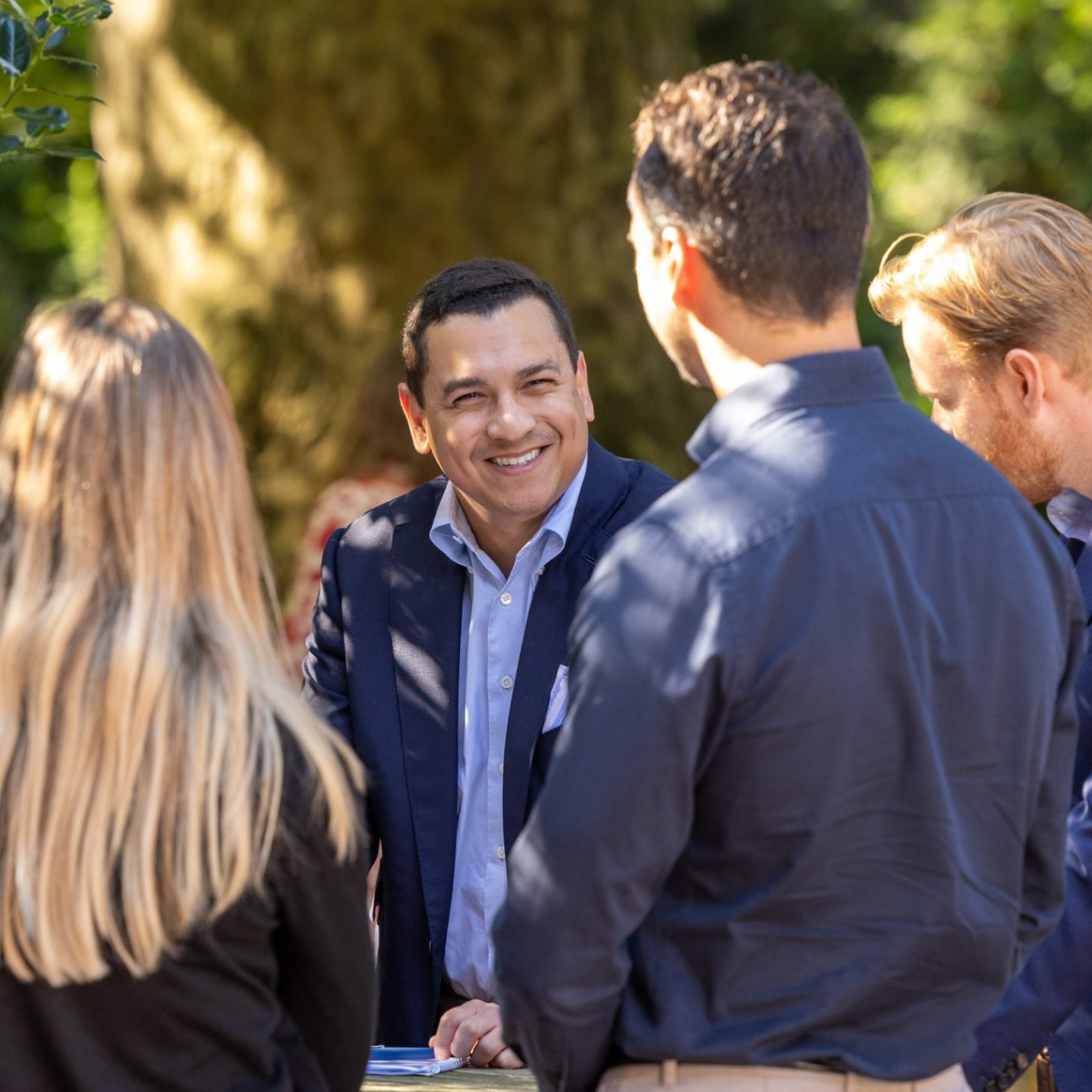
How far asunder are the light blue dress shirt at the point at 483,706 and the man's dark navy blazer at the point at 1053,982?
2.78 ft

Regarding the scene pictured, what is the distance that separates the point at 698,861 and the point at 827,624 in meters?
0.32

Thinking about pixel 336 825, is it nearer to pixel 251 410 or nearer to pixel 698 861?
pixel 698 861

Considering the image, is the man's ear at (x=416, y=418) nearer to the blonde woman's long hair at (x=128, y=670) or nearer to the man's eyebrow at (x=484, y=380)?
the man's eyebrow at (x=484, y=380)

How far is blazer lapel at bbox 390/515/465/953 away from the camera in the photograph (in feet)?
8.45

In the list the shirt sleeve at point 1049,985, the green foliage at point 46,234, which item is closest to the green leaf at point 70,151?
the shirt sleeve at point 1049,985

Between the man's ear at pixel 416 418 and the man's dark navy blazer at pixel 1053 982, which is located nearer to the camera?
the man's dark navy blazer at pixel 1053 982

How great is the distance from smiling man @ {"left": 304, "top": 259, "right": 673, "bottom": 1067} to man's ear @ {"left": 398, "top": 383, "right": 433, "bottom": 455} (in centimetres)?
1

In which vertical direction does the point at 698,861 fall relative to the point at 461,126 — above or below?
below

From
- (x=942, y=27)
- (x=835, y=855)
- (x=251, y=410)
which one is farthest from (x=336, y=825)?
(x=942, y=27)

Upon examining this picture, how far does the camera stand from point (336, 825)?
1641 millimetres

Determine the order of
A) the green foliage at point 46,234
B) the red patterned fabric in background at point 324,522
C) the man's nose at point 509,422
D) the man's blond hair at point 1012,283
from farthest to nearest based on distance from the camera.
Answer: the green foliage at point 46,234
the red patterned fabric in background at point 324,522
the man's nose at point 509,422
the man's blond hair at point 1012,283

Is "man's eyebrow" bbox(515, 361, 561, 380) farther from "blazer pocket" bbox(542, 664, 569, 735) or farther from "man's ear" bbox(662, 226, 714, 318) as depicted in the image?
"man's ear" bbox(662, 226, 714, 318)

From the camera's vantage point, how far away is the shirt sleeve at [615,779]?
151 cm

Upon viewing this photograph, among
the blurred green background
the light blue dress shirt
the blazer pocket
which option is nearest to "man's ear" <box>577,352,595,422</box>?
the light blue dress shirt
